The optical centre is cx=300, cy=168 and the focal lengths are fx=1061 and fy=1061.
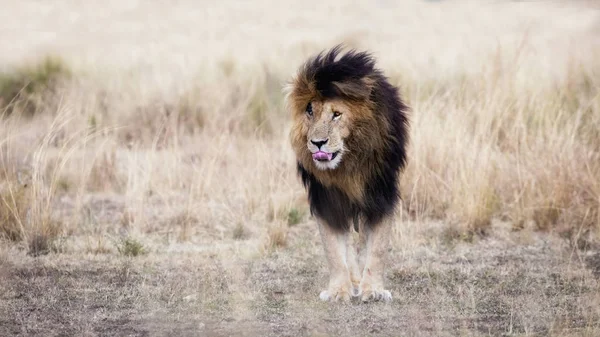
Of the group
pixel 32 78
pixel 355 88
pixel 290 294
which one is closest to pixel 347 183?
pixel 355 88

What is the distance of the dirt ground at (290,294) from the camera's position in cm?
534

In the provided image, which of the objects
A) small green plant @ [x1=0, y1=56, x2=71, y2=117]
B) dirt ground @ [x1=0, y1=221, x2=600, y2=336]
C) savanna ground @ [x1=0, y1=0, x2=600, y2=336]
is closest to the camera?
dirt ground @ [x1=0, y1=221, x2=600, y2=336]

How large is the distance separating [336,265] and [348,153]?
65 centimetres

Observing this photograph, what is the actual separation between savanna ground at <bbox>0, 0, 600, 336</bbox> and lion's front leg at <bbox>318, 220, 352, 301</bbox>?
13 cm

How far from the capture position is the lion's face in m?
5.78

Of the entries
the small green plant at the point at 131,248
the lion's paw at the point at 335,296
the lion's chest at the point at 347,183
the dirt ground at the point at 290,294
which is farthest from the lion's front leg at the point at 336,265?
the small green plant at the point at 131,248

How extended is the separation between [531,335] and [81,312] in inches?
93.3

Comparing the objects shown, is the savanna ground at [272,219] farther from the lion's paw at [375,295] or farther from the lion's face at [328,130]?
the lion's face at [328,130]

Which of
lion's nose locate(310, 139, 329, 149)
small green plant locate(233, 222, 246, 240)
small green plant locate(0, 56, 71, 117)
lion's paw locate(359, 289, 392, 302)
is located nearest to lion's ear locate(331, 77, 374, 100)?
lion's nose locate(310, 139, 329, 149)

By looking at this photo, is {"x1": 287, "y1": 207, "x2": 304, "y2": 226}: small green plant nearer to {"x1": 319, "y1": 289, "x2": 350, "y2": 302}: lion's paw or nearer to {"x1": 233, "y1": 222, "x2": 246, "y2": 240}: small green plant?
{"x1": 233, "y1": 222, "x2": 246, "y2": 240}: small green plant

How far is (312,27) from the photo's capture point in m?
34.4

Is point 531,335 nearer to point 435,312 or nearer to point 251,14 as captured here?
point 435,312

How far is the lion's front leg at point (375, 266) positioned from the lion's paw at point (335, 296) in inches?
3.5

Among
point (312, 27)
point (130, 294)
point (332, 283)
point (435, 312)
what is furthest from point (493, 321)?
point (312, 27)
